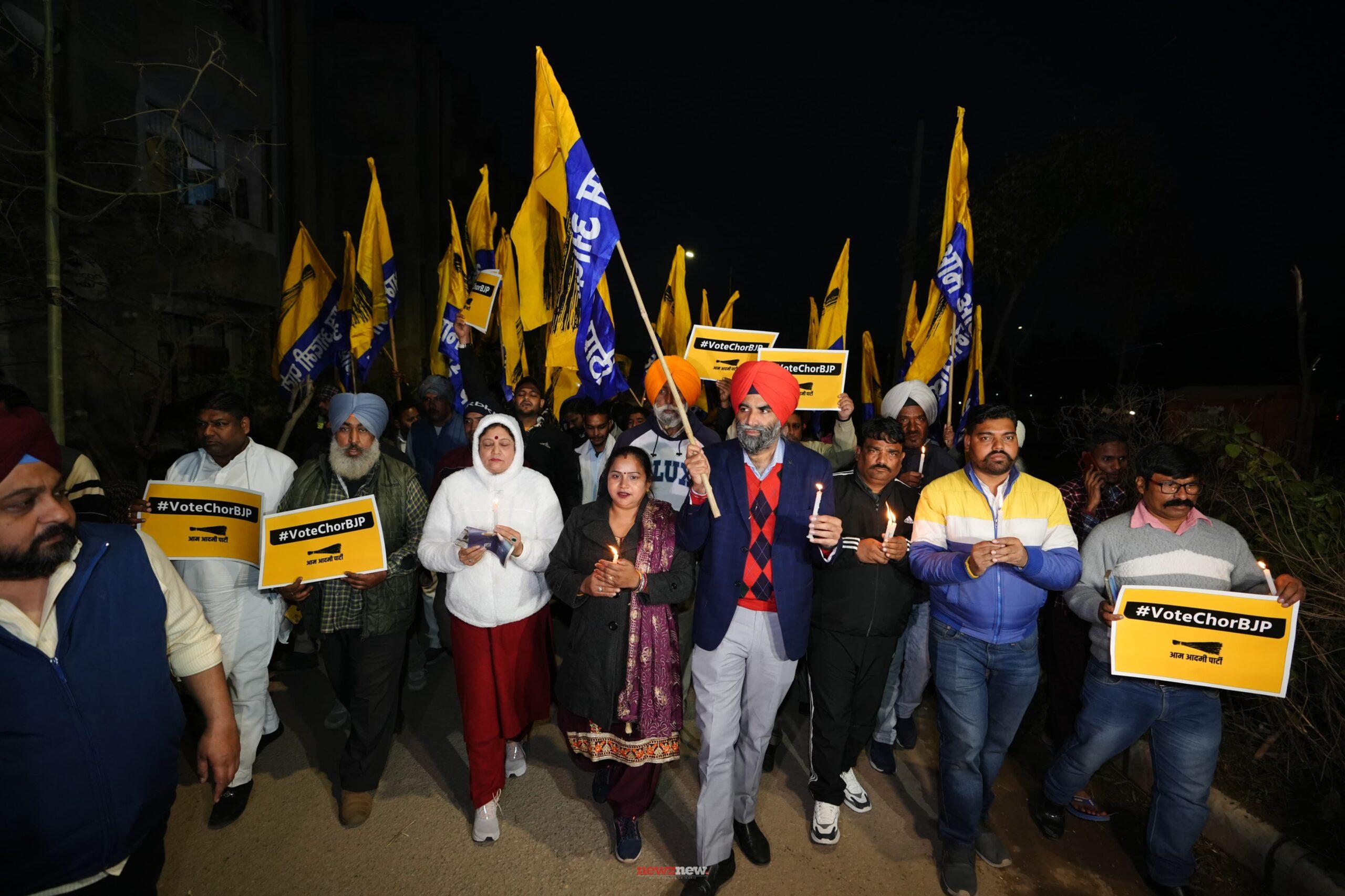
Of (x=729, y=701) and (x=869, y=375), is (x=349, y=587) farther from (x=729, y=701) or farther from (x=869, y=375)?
(x=869, y=375)

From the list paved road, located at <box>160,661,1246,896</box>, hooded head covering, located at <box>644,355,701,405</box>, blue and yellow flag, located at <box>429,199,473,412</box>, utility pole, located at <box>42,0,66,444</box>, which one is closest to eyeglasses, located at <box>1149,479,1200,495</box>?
paved road, located at <box>160,661,1246,896</box>

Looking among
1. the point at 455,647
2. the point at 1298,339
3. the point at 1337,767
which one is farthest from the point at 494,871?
the point at 1298,339

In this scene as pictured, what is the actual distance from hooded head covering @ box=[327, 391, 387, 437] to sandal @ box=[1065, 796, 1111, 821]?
15.2 ft

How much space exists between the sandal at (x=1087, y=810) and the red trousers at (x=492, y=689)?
3.27 meters

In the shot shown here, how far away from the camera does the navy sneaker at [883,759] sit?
419cm

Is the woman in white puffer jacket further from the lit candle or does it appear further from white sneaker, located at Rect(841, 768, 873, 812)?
the lit candle

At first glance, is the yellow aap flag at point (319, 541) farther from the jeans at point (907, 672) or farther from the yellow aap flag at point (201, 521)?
the jeans at point (907, 672)

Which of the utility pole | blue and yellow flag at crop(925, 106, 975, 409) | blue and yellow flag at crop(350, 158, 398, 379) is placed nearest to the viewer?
the utility pole

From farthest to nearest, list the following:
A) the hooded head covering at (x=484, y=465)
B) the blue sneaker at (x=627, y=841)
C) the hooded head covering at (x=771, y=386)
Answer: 1. the hooded head covering at (x=484, y=465)
2. the blue sneaker at (x=627, y=841)
3. the hooded head covering at (x=771, y=386)

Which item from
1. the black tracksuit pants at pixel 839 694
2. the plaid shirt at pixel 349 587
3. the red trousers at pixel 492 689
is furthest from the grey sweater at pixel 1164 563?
the plaid shirt at pixel 349 587

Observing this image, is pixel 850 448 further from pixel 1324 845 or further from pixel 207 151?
pixel 207 151

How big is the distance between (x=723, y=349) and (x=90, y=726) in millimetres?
4974

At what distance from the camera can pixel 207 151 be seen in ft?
36.5

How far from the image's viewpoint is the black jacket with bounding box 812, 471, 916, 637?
134 inches
